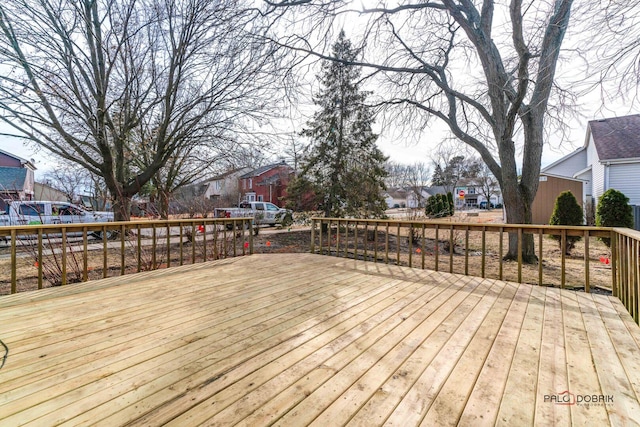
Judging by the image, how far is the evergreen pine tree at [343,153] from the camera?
34.6 feet

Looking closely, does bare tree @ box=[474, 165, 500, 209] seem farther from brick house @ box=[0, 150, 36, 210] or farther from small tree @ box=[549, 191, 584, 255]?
brick house @ box=[0, 150, 36, 210]

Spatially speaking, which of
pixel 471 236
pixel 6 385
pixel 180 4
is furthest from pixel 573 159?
pixel 6 385

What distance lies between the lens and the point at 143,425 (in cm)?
125

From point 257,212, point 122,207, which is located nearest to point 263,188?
point 257,212

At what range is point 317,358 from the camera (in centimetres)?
180

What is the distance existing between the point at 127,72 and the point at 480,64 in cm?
830

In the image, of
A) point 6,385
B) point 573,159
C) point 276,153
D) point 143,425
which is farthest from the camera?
point 573,159

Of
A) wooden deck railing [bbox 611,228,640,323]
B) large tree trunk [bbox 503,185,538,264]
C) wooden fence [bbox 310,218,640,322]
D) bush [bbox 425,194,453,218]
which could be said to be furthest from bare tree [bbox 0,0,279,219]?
bush [bbox 425,194,453,218]

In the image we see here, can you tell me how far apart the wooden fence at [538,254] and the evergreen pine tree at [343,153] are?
148cm

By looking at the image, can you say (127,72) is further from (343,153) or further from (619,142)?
(619,142)

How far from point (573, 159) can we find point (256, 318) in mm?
19103

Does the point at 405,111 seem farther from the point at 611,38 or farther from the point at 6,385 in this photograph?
the point at 6,385

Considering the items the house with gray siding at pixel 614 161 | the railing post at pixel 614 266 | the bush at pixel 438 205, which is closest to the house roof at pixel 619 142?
the house with gray siding at pixel 614 161

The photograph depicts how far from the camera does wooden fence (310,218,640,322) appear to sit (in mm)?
2869
